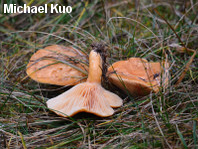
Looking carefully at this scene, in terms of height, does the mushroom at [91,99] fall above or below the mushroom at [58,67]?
below

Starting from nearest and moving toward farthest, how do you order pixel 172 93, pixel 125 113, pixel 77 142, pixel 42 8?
pixel 77 142
pixel 125 113
pixel 172 93
pixel 42 8

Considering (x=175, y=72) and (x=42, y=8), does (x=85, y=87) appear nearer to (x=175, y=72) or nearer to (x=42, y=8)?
(x=175, y=72)

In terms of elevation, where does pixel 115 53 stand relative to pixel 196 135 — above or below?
above

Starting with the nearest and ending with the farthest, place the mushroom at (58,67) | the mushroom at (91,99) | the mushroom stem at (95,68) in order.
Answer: the mushroom at (91,99), the mushroom stem at (95,68), the mushroom at (58,67)

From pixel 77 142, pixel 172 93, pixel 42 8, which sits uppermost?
pixel 42 8

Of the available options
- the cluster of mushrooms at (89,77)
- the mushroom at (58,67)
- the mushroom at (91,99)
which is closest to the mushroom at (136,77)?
the cluster of mushrooms at (89,77)

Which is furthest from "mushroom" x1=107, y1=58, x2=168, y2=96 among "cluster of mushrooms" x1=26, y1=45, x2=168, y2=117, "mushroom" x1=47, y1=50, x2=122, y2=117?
"mushroom" x1=47, y1=50, x2=122, y2=117

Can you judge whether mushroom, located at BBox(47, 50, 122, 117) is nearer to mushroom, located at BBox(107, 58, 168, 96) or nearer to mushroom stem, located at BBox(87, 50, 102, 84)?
mushroom stem, located at BBox(87, 50, 102, 84)

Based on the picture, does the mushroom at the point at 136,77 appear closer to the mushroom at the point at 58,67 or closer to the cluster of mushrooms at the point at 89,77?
the cluster of mushrooms at the point at 89,77

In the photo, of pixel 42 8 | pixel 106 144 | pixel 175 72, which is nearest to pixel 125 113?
pixel 106 144
